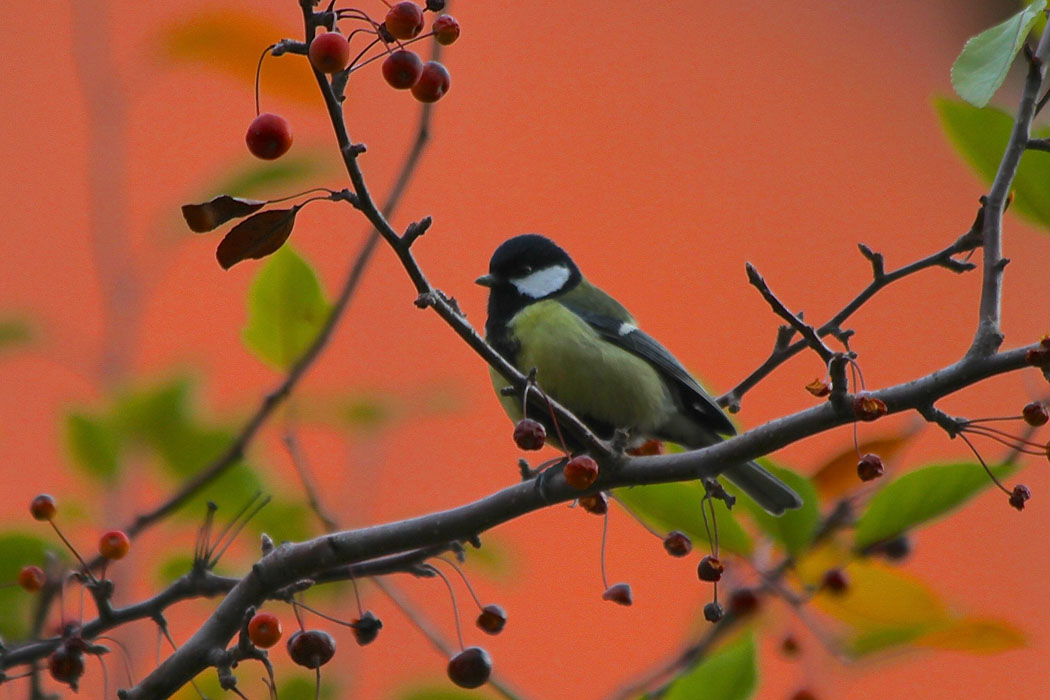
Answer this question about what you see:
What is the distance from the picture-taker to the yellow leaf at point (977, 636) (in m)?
1.09

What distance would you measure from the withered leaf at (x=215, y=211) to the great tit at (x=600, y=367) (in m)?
0.79

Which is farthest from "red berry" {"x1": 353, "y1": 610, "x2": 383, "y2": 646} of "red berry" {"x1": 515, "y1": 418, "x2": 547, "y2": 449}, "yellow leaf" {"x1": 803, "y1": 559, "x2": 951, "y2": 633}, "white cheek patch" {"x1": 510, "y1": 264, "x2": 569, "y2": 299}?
"white cheek patch" {"x1": 510, "y1": 264, "x2": 569, "y2": 299}

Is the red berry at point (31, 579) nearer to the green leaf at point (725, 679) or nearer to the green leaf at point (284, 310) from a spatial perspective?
the green leaf at point (284, 310)

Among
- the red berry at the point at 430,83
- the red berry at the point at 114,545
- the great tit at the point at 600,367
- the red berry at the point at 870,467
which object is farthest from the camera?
the great tit at the point at 600,367

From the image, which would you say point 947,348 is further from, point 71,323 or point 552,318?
point 71,323

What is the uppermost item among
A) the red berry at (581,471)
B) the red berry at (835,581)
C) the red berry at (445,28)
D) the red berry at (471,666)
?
the red berry at (445,28)

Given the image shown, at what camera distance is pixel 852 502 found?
3.93 feet

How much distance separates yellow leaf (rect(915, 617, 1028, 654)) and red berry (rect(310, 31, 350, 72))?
82 centimetres

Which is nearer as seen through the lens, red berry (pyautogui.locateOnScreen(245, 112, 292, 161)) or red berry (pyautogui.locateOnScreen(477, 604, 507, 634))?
red berry (pyautogui.locateOnScreen(245, 112, 292, 161))

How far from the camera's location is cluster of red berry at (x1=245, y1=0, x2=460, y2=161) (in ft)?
2.23

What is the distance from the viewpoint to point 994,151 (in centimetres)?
111

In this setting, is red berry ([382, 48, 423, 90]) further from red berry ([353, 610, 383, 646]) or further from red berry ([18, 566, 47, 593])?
red berry ([18, 566, 47, 593])

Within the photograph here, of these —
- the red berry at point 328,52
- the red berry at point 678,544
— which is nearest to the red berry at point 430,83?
the red berry at point 328,52

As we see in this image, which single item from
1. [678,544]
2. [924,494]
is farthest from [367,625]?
[924,494]
